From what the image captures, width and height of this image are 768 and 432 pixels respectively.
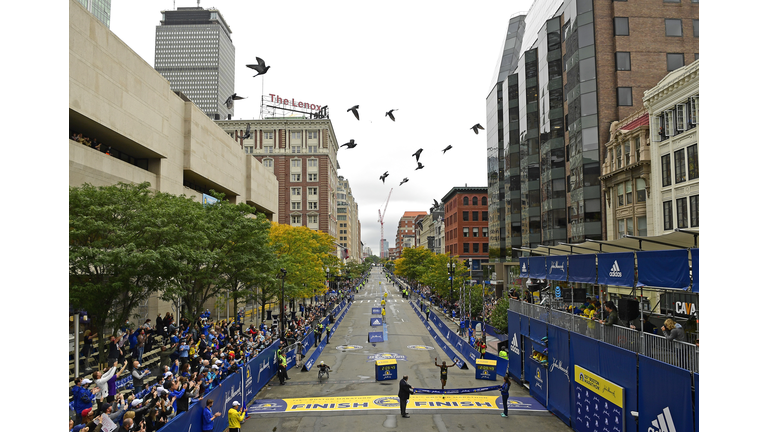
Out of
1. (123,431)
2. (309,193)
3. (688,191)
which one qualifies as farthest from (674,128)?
(309,193)

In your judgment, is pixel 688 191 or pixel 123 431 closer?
pixel 123 431

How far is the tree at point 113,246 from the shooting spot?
57.4ft

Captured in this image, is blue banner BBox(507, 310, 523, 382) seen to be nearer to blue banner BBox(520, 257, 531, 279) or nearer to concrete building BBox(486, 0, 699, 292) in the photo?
blue banner BBox(520, 257, 531, 279)

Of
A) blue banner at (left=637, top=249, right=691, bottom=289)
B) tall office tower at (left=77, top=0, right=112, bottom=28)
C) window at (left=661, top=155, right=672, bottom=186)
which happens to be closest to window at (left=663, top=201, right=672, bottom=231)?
window at (left=661, top=155, right=672, bottom=186)

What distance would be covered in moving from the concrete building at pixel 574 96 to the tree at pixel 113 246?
3424cm

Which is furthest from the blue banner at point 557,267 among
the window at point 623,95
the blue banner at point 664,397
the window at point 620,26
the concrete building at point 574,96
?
the window at point 620,26

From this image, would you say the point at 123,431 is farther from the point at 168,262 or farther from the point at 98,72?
the point at 98,72

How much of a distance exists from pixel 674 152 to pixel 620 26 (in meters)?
16.6

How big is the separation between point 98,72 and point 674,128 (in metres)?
35.1

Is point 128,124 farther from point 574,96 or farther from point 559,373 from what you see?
point 574,96

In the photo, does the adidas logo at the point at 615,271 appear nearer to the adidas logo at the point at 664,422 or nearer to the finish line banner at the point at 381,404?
the adidas logo at the point at 664,422

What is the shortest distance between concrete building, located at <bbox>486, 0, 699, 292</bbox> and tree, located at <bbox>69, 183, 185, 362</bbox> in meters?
34.2

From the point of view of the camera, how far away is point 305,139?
112000 millimetres

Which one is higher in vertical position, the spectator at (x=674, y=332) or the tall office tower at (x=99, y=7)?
the tall office tower at (x=99, y=7)
